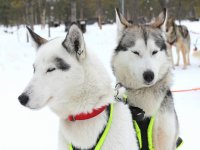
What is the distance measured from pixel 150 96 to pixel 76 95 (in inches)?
28.7

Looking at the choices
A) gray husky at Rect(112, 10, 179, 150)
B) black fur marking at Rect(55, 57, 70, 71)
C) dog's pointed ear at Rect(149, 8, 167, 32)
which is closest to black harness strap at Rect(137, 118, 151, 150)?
gray husky at Rect(112, 10, 179, 150)

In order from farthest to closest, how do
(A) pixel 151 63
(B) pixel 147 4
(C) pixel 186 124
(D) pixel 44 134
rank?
(B) pixel 147 4
(C) pixel 186 124
(D) pixel 44 134
(A) pixel 151 63

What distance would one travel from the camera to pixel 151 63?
2.44 m

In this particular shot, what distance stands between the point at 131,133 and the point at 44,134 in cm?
228

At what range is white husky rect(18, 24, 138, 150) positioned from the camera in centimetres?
192

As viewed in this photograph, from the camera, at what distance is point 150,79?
244cm

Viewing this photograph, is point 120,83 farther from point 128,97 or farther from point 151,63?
point 151,63

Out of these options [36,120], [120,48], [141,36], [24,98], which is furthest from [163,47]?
[36,120]

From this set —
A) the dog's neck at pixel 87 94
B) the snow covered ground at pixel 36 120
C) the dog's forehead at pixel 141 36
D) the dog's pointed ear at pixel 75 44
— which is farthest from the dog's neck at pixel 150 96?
the dog's pointed ear at pixel 75 44

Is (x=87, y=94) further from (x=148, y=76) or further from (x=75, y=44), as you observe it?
(x=148, y=76)

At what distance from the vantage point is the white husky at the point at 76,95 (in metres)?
1.92

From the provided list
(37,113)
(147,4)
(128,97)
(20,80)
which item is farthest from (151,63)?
(147,4)

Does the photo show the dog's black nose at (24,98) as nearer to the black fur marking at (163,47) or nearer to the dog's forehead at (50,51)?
the dog's forehead at (50,51)

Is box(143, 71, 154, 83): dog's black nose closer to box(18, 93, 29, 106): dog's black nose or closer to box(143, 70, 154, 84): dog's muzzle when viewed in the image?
box(143, 70, 154, 84): dog's muzzle
